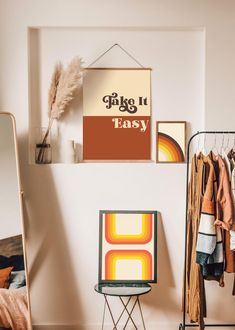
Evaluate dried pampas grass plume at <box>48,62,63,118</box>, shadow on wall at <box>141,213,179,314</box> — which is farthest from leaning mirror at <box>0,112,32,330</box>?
shadow on wall at <box>141,213,179,314</box>

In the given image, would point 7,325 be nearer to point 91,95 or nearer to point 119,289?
point 119,289

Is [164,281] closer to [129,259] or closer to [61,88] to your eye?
[129,259]

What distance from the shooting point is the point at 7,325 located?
106 inches

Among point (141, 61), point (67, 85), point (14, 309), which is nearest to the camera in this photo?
point (14, 309)

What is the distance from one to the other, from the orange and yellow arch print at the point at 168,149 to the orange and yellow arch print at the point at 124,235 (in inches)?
18.3

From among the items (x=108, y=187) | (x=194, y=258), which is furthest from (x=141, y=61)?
(x=194, y=258)

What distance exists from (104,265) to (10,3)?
2041 millimetres

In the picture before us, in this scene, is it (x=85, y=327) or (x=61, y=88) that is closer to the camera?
(x=61, y=88)

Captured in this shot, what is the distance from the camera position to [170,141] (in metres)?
2.94

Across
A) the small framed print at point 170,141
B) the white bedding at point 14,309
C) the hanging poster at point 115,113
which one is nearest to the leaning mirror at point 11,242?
the white bedding at point 14,309

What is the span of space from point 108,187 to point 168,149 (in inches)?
21.2

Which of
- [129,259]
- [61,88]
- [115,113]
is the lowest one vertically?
[129,259]

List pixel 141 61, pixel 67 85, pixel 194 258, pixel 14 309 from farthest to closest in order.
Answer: pixel 141 61
pixel 67 85
pixel 14 309
pixel 194 258

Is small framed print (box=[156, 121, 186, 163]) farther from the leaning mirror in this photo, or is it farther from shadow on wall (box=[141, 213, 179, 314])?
the leaning mirror
